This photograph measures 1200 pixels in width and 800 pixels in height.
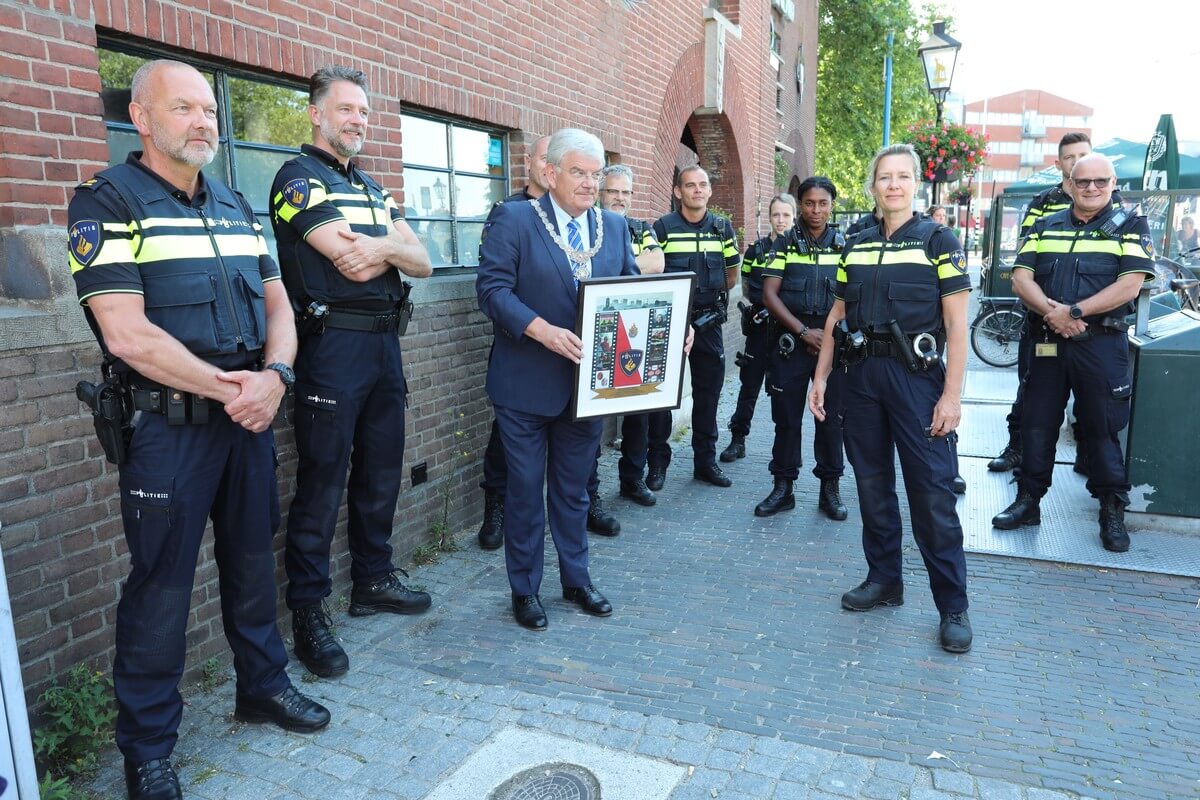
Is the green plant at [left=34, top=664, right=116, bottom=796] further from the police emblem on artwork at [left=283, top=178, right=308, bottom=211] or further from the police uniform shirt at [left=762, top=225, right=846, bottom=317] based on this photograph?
the police uniform shirt at [left=762, top=225, right=846, bottom=317]

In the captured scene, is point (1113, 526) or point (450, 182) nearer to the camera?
point (1113, 526)

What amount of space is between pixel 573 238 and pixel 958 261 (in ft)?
5.70

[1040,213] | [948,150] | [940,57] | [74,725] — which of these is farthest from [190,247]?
[948,150]

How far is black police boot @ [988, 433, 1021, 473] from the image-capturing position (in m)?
6.59

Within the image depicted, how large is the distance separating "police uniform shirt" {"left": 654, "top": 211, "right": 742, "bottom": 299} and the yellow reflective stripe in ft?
12.0

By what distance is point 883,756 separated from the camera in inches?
120

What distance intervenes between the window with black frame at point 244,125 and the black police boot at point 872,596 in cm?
335

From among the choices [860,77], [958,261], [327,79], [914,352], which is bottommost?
[914,352]

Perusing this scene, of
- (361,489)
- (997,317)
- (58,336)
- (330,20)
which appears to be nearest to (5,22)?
(58,336)

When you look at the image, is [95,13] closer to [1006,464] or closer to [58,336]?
[58,336]

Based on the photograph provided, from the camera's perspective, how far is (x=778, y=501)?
5.82m

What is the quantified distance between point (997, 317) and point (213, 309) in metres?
11.5

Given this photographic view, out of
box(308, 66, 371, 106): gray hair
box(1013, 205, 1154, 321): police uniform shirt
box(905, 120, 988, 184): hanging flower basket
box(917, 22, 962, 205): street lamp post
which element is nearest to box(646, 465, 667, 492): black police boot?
box(1013, 205, 1154, 321): police uniform shirt

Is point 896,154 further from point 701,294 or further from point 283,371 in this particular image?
point 283,371
